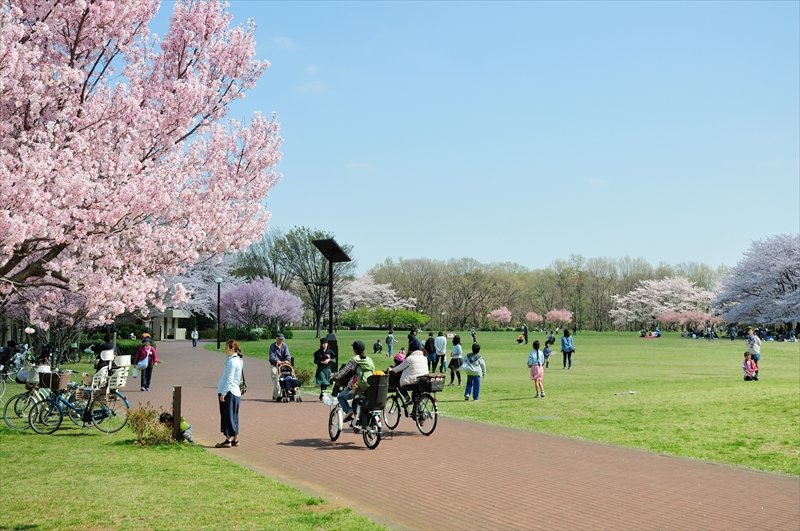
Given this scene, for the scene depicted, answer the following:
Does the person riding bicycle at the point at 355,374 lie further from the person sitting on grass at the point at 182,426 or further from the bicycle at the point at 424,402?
the person sitting on grass at the point at 182,426

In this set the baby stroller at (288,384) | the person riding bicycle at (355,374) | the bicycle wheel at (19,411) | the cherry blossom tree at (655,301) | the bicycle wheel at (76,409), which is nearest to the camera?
the person riding bicycle at (355,374)

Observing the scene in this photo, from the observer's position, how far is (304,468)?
1155 cm

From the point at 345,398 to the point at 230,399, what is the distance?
2172 millimetres

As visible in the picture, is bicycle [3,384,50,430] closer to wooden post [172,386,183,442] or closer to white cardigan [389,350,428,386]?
wooden post [172,386,183,442]

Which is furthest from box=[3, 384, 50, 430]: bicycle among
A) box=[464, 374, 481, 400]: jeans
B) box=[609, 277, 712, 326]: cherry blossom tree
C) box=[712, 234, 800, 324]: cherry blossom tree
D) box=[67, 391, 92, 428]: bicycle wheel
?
box=[609, 277, 712, 326]: cherry blossom tree

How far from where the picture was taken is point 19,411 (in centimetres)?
1630

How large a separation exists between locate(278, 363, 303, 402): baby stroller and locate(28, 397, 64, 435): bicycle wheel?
7322 mm

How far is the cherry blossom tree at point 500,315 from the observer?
12381cm

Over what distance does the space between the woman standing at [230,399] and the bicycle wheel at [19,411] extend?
16.7 ft

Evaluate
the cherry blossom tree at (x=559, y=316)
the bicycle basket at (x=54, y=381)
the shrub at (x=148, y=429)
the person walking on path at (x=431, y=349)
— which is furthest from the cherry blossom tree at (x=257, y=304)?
the shrub at (x=148, y=429)

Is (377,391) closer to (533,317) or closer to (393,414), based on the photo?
(393,414)

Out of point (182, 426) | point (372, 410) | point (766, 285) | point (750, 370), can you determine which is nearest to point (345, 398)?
point (372, 410)

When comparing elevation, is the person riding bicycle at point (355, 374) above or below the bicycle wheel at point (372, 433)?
above

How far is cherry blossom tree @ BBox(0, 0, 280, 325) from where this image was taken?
985 cm
